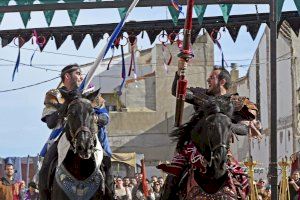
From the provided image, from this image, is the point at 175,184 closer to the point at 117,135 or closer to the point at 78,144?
the point at 78,144

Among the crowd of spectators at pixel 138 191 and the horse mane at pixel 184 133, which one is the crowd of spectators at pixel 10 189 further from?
the horse mane at pixel 184 133

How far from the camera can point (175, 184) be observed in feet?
30.0

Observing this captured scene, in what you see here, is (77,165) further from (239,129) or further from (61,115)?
(239,129)

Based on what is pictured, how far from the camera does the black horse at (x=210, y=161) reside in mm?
8180

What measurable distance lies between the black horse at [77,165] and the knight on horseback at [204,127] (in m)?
0.88

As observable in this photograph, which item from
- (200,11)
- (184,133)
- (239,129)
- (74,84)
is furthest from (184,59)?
(200,11)

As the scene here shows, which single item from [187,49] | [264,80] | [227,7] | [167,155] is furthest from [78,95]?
[167,155]

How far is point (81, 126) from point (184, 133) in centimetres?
111

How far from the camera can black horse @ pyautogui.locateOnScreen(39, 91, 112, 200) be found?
9086mm

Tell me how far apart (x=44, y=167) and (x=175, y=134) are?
187 cm

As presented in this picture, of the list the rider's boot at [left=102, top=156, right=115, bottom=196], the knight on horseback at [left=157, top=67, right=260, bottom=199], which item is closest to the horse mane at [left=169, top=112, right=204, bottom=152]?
the knight on horseback at [left=157, top=67, right=260, bottom=199]

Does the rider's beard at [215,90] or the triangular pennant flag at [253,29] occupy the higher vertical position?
the triangular pennant flag at [253,29]

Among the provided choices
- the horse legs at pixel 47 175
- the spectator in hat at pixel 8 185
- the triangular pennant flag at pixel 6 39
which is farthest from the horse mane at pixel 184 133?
the spectator in hat at pixel 8 185

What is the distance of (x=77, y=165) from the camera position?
9.61m
